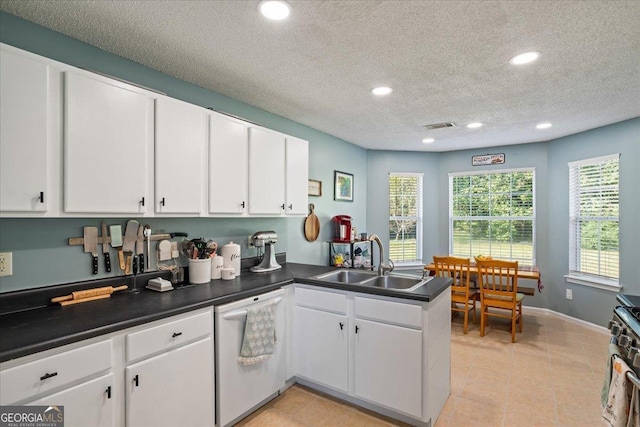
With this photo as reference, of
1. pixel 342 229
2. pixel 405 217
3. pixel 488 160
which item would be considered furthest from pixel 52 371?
pixel 488 160

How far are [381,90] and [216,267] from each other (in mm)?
2053

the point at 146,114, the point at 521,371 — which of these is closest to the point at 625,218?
the point at 521,371

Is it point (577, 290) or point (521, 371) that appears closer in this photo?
point (521, 371)

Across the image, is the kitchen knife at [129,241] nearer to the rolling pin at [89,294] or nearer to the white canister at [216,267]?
the rolling pin at [89,294]

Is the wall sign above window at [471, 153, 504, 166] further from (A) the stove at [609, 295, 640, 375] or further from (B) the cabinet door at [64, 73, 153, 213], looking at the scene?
(B) the cabinet door at [64, 73, 153, 213]

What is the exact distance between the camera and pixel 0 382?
1.23m

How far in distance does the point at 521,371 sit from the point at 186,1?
3.90 metres

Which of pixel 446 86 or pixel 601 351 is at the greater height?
pixel 446 86

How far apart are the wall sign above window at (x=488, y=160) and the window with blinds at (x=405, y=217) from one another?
0.88m

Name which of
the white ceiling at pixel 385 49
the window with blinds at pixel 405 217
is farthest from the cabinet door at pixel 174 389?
the window with blinds at pixel 405 217

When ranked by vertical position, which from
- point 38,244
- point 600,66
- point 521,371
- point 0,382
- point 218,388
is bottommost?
point 521,371

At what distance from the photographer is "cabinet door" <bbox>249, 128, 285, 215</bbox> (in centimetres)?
279

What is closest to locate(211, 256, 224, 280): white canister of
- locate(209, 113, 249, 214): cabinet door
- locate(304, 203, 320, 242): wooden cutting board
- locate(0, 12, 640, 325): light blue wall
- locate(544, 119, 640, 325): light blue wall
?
locate(0, 12, 640, 325): light blue wall

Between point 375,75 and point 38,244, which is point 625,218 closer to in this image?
point 375,75
